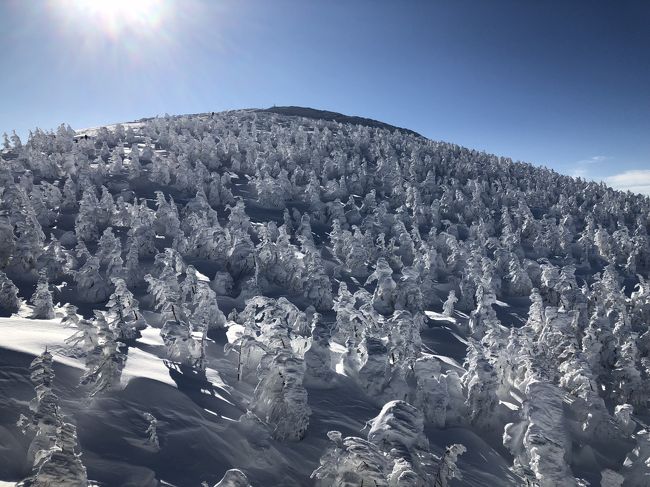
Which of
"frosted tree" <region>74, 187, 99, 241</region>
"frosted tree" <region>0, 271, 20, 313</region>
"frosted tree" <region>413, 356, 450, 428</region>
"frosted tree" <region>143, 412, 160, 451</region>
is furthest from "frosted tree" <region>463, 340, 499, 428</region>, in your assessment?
"frosted tree" <region>74, 187, 99, 241</region>

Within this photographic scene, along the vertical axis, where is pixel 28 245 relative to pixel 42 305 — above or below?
above

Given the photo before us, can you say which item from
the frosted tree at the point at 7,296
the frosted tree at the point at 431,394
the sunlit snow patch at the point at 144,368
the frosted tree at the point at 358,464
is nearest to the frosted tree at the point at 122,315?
the sunlit snow patch at the point at 144,368

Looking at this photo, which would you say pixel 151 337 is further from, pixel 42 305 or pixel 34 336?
pixel 34 336

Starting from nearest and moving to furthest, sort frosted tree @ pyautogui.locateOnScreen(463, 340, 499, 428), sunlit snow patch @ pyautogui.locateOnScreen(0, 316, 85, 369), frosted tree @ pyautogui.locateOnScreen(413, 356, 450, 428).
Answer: sunlit snow patch @ pyautogui.locateOnScreen(0, 316, 85, 369)
frosted tree @ pyautogui.locateOnScreen(413, 356, 450, 428)
frosted tree @ pyautogui.locateOnScreen(463, 340, 499, 428)

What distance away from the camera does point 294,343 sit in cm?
2772

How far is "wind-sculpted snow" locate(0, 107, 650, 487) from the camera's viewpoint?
50.1 feet

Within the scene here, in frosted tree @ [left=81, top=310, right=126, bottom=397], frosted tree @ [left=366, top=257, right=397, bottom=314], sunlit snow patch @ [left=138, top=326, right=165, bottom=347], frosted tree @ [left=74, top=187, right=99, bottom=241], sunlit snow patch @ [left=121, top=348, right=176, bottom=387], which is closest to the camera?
frosted tree @ [left=81, top=310, right=126, bottom=397]

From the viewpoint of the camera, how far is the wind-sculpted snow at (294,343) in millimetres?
15281

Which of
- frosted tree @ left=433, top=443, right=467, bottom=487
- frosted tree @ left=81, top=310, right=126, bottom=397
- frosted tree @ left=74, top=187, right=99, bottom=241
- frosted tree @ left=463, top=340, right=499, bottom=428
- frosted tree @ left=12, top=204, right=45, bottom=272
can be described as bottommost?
frosted tree @ left=463, top=340, right=499, bottom=428

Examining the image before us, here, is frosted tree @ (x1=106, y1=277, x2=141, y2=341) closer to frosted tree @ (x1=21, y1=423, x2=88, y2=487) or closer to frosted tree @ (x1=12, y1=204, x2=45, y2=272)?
frosted tree @ (x1=21, y1=423, x2=88, y2=487)

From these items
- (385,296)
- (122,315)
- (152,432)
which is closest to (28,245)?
(122,315)

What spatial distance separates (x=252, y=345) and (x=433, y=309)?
3210 centimetres

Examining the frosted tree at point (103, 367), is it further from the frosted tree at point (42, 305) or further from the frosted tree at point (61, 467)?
the frosted tree at point (42, 305)

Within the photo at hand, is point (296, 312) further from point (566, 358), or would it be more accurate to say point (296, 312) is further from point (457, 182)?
point (457, 182)
